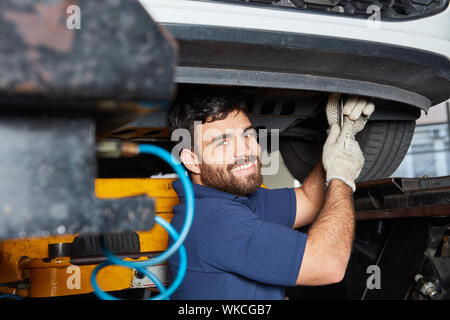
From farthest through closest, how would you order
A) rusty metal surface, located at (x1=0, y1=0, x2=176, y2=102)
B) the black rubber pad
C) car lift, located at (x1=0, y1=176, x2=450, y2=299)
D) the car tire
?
the car tire, car lift, located at (x1=0, y1=176, x2=450, y2=299), the black rubber pad, rusty metal surface, located at (x1=0, y1=0, x2=176, y2=102)

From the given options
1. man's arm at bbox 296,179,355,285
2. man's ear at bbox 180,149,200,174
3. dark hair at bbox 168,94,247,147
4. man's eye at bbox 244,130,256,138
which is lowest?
man's arm at bbox 296,179,355,285

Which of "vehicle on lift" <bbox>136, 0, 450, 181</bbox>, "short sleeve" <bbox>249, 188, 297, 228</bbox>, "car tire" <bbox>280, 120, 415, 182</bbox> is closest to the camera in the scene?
"vehicle on lift" <bbox>136, 0, 450, 181</bbox>

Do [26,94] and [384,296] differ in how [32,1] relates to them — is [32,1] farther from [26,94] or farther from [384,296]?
[384,296]

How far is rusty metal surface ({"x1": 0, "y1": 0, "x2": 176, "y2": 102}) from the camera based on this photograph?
0.39 metres

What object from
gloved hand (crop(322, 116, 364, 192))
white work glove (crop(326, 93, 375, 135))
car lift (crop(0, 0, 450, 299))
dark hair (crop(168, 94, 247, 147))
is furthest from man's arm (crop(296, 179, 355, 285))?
car lift (crop(0, 0, 450, 299))

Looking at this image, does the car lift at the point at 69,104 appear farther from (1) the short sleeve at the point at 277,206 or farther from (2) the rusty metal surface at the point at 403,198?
(2) the rusty metal surface at the point at 403,198

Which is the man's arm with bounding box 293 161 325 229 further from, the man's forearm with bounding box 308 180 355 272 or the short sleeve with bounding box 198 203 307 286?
the short sleeve with bounding box 198 203 307 286

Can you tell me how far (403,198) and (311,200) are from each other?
312 mm

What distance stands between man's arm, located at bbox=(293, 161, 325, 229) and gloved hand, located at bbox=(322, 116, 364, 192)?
16 centimetres

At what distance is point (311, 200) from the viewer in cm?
159

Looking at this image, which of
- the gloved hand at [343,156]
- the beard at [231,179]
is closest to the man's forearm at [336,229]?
the gloved hand at [343,156]

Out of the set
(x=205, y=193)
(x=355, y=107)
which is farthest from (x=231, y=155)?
(x=355, y=107)

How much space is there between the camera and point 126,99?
44 centimetres
